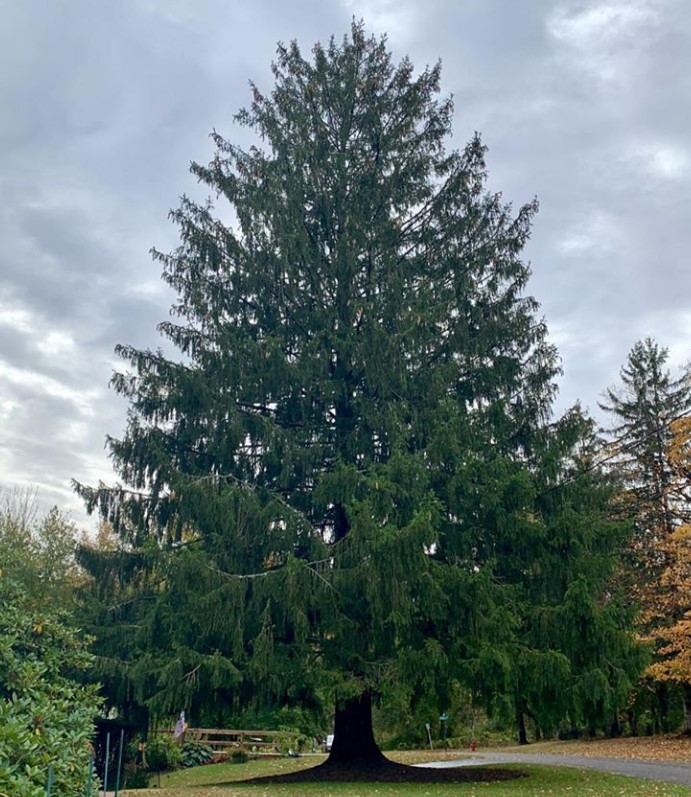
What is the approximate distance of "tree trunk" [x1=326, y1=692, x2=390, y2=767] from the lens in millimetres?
12727

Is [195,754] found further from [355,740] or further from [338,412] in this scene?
[338,412]

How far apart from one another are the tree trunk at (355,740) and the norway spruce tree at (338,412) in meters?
0.05

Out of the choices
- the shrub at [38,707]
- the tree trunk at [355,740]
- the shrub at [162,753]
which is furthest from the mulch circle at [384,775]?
the shrub at [162,753]

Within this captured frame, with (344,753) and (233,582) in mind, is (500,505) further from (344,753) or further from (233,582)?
(344,753)

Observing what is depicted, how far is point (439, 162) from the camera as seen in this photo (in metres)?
15.5

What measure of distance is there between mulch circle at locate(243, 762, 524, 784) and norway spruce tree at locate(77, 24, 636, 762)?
427 mm

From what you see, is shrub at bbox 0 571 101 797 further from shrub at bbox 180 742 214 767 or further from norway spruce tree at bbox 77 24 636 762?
shrub at bbox 180 742 214 767

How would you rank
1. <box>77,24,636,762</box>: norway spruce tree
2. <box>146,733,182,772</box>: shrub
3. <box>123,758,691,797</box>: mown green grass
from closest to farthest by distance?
<box>123,758,691,797</box>: mown green grass < <box>77,24,636,762</box>: norway spruce tree < <box>146,733,182,772</box>: shrub

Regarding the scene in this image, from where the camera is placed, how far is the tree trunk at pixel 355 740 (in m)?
12.7

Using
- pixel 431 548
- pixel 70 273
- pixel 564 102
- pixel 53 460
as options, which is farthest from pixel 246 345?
pixel 53 460

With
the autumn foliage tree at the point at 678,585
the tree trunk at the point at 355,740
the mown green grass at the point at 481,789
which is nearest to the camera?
the mown green grass at the point at 481,789

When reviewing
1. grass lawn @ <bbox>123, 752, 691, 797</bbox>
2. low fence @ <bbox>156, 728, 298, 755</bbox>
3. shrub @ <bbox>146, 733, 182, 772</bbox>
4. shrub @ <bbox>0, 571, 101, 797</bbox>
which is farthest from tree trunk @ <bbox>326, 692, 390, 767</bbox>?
low fence @ <bbox>156, 728, 298, 755</bbox>

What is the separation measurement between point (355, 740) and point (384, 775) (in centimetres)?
103

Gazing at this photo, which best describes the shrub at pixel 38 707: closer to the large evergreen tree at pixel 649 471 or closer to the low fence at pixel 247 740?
the low fence at pixel 247 740
